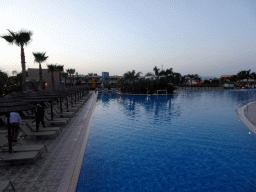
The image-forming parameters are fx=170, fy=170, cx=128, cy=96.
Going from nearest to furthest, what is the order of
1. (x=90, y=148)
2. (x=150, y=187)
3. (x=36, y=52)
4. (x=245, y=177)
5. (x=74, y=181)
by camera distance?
(x=74, y=181) → (x=150, y=187) → (x=245, y=177) → (x=90, y=148) → (x=36, y=52)

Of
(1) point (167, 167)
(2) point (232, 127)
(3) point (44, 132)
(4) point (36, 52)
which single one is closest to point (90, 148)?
(3) point (44, 132)

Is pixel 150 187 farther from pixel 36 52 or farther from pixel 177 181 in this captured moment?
pixel 36 52

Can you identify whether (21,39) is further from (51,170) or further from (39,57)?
(51,170)

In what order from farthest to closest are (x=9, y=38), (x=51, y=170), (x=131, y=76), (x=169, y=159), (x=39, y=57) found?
1. (x=131, y=76)
2. (x=39, y=57)
3. (x=9, y=38)
4. (x=169, y=159)
5. (x=51, y=170)

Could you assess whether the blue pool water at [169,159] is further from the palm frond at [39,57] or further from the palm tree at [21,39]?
the palm frond at [39,57]

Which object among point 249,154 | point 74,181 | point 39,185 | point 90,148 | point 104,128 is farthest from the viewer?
point 104,128

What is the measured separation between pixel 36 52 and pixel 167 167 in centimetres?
3886

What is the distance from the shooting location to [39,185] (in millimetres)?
4617

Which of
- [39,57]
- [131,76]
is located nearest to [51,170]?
[39,57]

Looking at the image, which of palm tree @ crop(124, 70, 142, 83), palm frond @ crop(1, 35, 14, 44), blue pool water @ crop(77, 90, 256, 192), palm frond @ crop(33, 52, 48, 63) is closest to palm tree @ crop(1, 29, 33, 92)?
palm frond @ crop(1, 35, 14, 44)

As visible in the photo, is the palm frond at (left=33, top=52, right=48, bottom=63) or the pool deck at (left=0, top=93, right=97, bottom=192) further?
the palm frond at (left=33, top=52, right=48, bottom=63)

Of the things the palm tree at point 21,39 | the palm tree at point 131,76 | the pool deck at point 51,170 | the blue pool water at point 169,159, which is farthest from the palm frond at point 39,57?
the pool deck at point 51,170

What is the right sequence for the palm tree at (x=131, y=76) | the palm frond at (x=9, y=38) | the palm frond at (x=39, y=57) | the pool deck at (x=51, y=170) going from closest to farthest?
1. the pool deck at (x=51, y=170)
2. the palm frond at (x=9, y=38)
3. the palm frond at (x=39, y=57)
4. the palm tree at (x=131, y=76)

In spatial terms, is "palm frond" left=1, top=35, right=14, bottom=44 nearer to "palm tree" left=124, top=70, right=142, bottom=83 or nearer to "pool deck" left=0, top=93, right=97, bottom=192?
"pool deck" left=0, top=93, right=97, bottom=192
